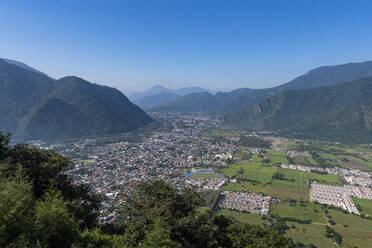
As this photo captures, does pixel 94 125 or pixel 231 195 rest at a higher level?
pixel 94 125

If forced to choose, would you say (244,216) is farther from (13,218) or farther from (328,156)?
(328,156)

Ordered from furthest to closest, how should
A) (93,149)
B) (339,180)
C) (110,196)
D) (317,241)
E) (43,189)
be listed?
(93,149) < (339,180) < (110,196) < (317,241) < (43,189)

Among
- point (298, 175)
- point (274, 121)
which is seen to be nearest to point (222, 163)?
point (298, 175)

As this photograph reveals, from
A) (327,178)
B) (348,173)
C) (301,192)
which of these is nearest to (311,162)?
(348,173)

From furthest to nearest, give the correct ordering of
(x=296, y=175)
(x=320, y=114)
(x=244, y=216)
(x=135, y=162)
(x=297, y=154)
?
(x=320, y=114) → (x=297, y=154) → (x=135, y=162) → (x=296, y=175) → (x=244, y=216)

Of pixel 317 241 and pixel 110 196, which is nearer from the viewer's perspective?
pixel 317 241

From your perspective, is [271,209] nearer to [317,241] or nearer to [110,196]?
[317,241]
